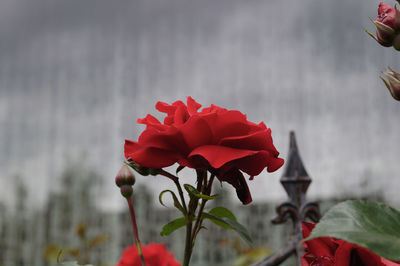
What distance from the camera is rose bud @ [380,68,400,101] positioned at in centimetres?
24

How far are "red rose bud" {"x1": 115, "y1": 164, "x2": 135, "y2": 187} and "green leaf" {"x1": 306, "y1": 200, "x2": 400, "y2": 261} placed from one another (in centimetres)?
12

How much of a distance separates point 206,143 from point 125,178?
0.05 metres

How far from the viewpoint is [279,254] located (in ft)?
1.32

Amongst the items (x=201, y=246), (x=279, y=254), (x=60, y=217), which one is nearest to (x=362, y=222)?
(x=279, y=254)

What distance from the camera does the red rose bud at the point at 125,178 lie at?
0.87ft

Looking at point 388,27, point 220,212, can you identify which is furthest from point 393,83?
point 220,212

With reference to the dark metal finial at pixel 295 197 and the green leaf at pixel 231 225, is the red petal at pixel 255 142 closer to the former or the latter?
the green leaf at pixel 231 225

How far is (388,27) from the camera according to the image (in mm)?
252

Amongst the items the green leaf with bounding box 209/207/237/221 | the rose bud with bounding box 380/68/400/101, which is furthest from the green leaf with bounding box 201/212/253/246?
the rose bud with bounding box 380/68/400/101

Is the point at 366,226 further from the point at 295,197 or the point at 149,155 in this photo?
the point at 295,197

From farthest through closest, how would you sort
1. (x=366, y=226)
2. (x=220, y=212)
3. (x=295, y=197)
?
(x=295, y=197)
(x=220, y=212)
(x=366, y=226)

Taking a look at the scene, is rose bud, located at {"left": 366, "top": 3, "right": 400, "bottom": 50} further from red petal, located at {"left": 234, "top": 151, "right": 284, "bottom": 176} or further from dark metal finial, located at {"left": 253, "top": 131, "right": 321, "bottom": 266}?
dark metal finial, located at {"left": 253, "top": 131, "right": 321, "bottom": 266}

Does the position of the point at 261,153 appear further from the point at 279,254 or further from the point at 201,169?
the point at 279,254

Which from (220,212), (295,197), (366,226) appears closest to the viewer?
(366,226)
